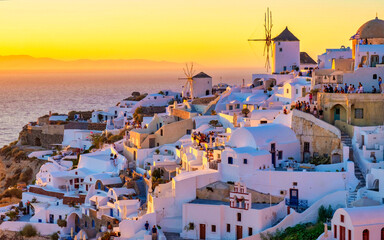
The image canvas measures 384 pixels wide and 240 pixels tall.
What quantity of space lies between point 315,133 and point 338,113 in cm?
225

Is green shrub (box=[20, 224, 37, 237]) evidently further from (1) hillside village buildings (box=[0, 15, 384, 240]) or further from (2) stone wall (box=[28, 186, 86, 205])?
(2) stone wall (box=[28, 186, 86, 205])

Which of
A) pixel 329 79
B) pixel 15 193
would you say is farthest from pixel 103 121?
pixel 329 79

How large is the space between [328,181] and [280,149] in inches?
148

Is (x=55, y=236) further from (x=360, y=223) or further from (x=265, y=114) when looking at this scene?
(x=360, y=223)

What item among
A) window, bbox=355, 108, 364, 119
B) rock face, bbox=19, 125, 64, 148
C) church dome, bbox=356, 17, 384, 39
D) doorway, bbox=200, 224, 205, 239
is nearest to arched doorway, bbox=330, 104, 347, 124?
window, bbox=355, 108, 364, 119

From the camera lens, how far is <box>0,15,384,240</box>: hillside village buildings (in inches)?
1245

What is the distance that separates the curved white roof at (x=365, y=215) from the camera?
2711 cm

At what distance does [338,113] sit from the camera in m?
37.4

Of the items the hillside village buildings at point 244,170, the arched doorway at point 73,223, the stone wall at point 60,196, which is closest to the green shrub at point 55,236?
the hillside village buildings at point 244,170

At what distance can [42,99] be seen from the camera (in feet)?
485

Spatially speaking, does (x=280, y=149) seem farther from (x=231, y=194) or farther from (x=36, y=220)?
(x=36, y=220)

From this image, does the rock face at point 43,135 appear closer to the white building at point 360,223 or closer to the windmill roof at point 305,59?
the windmill roof at point 305,59

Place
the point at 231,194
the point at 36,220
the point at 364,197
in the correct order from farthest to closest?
the point at 36,220, the point at 231,194, the point at 364,197

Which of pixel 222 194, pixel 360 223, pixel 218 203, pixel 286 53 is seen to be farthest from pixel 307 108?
pixel 286 53
